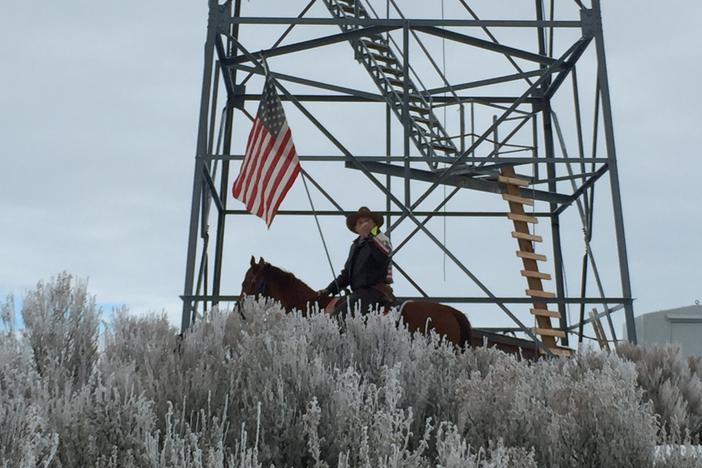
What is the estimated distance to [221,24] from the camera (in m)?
15.8

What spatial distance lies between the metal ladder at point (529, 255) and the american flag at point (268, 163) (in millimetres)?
4624

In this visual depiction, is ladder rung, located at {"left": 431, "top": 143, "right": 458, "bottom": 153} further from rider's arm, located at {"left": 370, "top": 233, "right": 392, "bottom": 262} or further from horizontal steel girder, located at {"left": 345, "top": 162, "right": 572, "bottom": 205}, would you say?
rider's arm, located at {"left": 370, "top": 233, "right": 392, "bottom": 262}

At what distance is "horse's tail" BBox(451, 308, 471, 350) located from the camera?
505 inches

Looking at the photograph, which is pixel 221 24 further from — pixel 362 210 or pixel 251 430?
pixel 251 430

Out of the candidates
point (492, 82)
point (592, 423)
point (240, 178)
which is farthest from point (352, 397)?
point (492, 82)

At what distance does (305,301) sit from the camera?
12.5m

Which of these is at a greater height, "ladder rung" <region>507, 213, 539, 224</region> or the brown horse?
"ladder rung" <region>507, 213, 539, 224</region>

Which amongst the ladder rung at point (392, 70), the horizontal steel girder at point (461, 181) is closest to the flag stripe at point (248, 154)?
the horizontal steel girder at point (461, 181)

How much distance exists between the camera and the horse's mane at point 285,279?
1252cm

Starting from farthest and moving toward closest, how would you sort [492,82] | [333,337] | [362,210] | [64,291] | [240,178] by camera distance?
[492,82] → [240,178] → [362,210] → [333,337] → [64,291]

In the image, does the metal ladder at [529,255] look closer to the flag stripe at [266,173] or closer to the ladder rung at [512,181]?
the ladder rung at [512,181]

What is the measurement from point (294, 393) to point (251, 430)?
58cm

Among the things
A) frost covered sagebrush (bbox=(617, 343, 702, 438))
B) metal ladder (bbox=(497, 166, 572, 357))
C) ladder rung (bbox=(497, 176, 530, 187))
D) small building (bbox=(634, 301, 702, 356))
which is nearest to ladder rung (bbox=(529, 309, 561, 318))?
metal ladder (bbox=(497, 166, 572, 357))

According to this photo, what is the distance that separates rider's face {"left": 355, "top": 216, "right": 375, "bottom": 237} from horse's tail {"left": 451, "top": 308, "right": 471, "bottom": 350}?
1.60 metres
